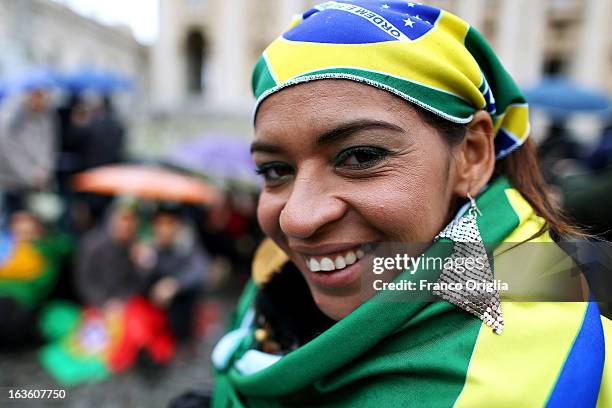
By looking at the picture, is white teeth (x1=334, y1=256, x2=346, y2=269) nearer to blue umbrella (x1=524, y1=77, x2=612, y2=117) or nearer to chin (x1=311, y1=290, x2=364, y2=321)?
chin (x1=311, y1=290, x2=364, y2=321)

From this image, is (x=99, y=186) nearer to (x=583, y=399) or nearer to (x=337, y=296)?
(x=337, y=296)

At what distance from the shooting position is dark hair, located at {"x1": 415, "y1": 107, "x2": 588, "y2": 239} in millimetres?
1053

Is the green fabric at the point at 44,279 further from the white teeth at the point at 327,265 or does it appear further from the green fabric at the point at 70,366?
the white teeth at the point at 327,265

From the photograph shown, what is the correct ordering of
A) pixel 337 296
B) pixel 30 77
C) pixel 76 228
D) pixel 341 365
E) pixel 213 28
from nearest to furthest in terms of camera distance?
pixel 341 365 < pixel 337 296 < pixel 30 77 < pixel 76 228 < pixel 213 28

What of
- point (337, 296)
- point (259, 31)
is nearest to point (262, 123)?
point (337, 296)

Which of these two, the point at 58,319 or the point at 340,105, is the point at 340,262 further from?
the point at 58,319

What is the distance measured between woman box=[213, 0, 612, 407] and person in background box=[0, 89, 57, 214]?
16.0 feet

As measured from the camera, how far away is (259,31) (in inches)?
1000

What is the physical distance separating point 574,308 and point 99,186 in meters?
5.42

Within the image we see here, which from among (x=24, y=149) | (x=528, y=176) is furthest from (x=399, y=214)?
(x=24, y=149)

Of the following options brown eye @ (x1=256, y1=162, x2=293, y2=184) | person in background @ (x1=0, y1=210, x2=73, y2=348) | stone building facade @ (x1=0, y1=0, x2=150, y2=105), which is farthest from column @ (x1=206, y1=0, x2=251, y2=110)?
brown eye @ (x1=256, y1=162, x2=293, y2=184)

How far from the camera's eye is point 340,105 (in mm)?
980

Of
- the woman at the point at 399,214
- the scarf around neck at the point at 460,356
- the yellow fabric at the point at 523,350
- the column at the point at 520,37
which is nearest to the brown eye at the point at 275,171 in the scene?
the woman at the point at 399,214

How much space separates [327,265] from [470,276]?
1.00 ft
